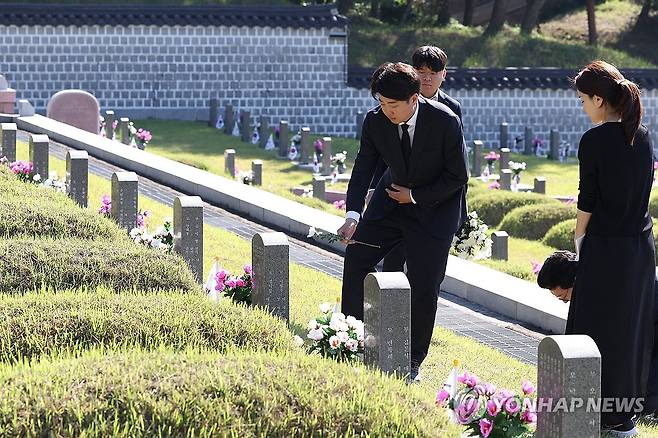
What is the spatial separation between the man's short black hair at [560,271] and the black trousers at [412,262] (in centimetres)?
56

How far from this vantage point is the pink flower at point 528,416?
18.1ft

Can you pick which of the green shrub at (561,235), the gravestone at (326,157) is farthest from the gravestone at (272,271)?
the gravestone at (326,157)

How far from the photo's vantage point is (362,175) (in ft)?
24.8

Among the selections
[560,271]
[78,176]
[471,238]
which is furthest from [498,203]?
[560,271]

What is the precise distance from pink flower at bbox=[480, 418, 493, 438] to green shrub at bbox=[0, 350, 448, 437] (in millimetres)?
159

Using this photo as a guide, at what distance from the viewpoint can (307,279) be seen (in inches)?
407

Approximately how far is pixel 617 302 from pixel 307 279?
13.3 ft

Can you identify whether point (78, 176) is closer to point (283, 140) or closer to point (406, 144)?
point (406, 144)

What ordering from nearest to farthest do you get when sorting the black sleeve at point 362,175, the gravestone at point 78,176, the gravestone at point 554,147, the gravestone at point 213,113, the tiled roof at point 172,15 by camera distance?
→ the black sleeve at point 362,175
the gravestone at point 78,176
the gravestone at point 213,113
the gravestone at point 554,147
the tiled roof at point 172,15

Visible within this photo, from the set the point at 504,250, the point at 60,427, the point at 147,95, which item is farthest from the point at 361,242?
the point at 147,95

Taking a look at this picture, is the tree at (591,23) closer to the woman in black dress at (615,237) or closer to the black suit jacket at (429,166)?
the black suit jacket at (429,166)

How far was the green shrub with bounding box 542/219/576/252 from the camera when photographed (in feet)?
53.0

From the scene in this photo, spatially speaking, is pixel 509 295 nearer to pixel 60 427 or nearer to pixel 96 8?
pixel 60 427

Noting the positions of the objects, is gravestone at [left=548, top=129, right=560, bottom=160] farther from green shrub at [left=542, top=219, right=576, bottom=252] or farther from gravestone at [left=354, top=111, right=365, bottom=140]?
green shrub at [left=542, top=219, right=576, bottom=252]
